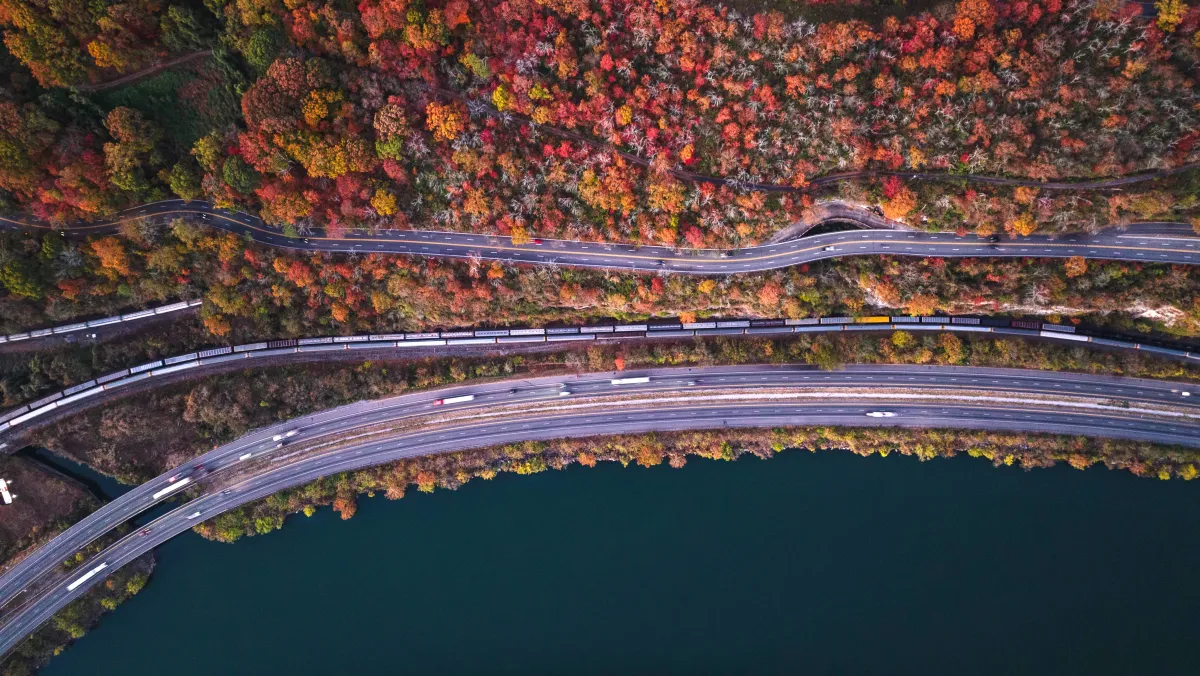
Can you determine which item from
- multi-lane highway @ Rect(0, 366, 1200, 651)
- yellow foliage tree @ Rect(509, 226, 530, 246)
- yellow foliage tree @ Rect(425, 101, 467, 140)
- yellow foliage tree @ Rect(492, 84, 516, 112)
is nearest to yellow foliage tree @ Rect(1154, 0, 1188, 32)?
multi-lane highway @ Rect(0, 366, 1200, 651)

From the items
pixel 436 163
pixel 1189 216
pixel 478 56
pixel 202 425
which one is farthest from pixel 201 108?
pixel 1189 216

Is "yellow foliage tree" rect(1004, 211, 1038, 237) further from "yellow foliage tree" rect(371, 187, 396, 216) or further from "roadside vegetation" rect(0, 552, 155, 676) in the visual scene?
"roadside vegetation" rect(0, 552, 155, 676)

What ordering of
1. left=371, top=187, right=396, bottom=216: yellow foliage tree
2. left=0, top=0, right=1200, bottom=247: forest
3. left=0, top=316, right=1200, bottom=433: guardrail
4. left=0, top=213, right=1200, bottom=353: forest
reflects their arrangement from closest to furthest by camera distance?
left=0, top=0, right=1200, bottom=247: forest, left=371, top=187, right=396, bottom=216: yellow foliage tree, left=0, top=213, right=1200, bottom=353: forest, left=0, top=316, right=1200, bottom=433: guardrail

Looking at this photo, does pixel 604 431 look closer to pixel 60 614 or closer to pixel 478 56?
pixel 478 56

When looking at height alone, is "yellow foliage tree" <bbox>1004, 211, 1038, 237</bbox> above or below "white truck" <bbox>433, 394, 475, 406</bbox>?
above

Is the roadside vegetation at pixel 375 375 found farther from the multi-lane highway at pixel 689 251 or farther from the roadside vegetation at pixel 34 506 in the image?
the multi-lane highway at pixel 689 251

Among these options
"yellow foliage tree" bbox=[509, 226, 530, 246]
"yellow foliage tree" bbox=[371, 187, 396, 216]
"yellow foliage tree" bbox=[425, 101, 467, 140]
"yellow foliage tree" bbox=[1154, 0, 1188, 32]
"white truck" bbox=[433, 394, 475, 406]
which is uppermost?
"yellow foliage tree" bbox=[425, 101, 467, 140]

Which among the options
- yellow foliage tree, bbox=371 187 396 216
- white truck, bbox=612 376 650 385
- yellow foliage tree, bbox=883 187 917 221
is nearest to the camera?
yellow foliage tree, bbox=371 187 396 216
